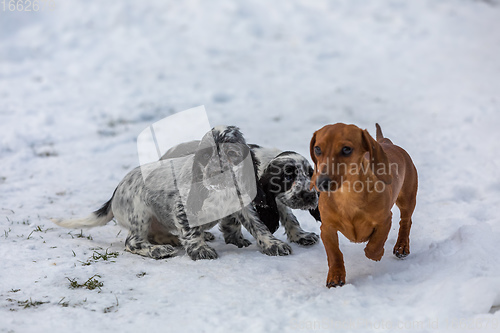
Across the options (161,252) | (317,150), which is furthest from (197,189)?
(317,150)

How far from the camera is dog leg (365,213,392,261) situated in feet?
10.2

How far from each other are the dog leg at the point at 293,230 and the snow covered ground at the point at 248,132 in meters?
0.14

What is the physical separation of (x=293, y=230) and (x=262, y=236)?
1.21ft

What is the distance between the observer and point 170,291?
327 cm

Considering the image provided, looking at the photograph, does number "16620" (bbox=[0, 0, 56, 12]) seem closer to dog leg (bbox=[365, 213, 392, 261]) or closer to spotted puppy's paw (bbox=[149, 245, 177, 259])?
spotted puppy's paw (bbox=[149, 245, 177, 259])

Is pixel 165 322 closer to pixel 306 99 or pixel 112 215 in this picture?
pixel 112 215

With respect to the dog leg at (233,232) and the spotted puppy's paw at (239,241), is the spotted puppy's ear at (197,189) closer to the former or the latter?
the dog leg at (233,232)

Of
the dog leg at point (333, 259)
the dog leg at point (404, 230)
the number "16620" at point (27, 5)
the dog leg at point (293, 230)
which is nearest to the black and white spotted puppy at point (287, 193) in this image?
the dog leg at point (293, 230)

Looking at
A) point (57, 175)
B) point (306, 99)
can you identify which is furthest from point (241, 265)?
point (306, 99)

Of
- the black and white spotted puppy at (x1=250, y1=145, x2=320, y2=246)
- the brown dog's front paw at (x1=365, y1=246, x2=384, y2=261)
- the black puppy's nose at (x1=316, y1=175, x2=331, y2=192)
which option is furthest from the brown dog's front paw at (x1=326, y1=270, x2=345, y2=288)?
the black and white spotted puppy at (x1=250, y1=145, x2=320, y2=246)

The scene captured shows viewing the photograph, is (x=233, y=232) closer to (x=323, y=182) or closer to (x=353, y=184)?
(x=353, y=184)

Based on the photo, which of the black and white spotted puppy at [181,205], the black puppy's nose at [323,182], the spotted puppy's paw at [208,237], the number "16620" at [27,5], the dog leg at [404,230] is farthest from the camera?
the number "16620" at [27,5]

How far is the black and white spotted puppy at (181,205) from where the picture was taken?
3889mm

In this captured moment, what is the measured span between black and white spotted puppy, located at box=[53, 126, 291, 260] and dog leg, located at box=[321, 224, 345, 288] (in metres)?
0.79
